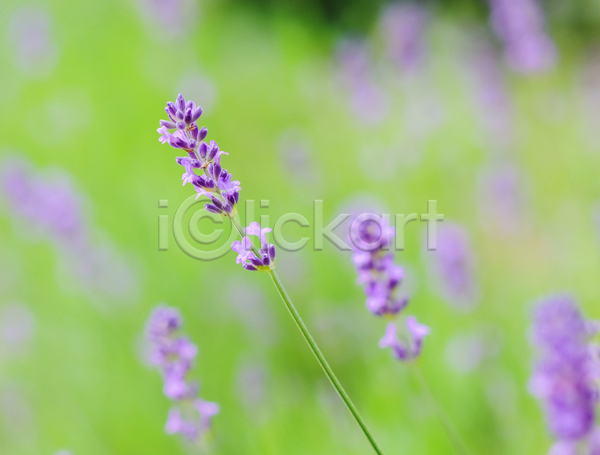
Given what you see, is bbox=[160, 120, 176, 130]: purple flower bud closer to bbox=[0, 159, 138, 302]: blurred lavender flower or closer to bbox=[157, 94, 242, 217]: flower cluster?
bbox=[157, 94, 242, 217]: flower cluster

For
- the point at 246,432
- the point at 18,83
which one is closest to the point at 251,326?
the point at 246,432

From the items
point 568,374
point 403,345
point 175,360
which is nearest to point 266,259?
point 403,345

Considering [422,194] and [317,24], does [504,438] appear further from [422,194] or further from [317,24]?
[317,24]

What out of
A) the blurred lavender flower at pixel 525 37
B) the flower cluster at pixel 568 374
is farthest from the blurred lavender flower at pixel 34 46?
the flower cluster at pixel 568 374

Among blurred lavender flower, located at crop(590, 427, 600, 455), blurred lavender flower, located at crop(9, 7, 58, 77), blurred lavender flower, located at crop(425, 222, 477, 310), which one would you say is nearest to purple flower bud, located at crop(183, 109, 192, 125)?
blurred lavender flower, located at crop(590, 427, 600, 455)

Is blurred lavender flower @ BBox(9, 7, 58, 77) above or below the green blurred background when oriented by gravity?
above

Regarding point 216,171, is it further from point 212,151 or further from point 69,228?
point 69,228
